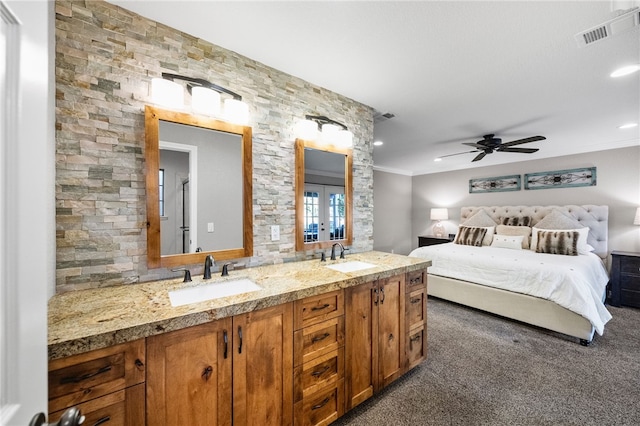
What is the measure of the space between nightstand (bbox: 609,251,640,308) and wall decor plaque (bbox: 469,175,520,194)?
191 centimetres

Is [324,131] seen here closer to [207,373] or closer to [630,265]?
[207,373]

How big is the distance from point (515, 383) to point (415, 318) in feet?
3.01

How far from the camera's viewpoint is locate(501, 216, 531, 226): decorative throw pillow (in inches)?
188

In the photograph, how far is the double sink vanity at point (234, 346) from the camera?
3.05 ft

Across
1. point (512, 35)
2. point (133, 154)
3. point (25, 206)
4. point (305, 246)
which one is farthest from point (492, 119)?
point (25, 206)

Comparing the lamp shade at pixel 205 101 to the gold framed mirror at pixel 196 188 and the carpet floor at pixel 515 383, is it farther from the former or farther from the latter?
the carpet floor at pixel 515 383

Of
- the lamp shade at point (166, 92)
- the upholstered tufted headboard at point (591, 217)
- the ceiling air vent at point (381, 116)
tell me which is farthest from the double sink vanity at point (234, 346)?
the upholstered tufted headboard at point (591, 217)

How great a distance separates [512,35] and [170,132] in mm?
2308

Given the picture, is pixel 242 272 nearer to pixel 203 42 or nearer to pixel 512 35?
pixel 203 42

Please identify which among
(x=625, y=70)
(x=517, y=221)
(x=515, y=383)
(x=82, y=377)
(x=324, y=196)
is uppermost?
(x=625, y=70)

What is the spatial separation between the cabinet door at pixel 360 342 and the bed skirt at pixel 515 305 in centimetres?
232

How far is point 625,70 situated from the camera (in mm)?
2021

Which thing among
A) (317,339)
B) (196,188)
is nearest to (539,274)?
(317,339)

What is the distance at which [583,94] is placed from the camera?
2439mm
